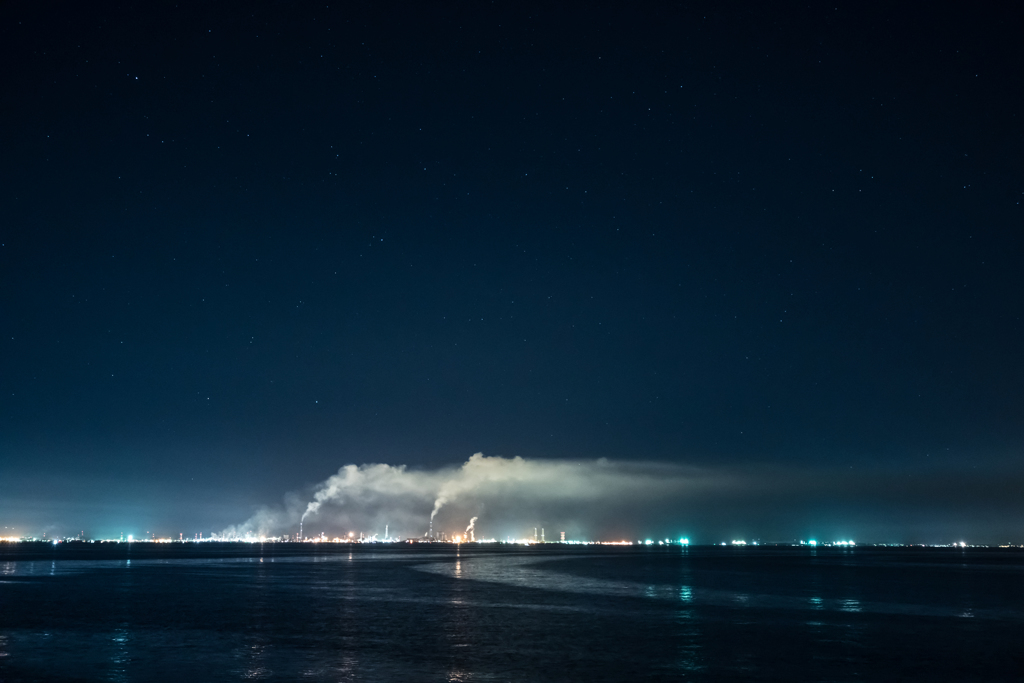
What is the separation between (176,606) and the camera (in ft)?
193

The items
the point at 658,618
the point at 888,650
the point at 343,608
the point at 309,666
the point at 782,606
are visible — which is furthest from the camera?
the point at 782,606

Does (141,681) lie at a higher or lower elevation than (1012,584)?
higher

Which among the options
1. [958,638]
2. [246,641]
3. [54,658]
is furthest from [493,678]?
[958,638]

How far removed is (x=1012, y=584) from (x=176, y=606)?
96.9m

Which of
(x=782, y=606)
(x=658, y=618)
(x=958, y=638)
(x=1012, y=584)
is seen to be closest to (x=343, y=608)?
(x=658, y=618)

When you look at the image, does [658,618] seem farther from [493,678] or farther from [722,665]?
[493,678]

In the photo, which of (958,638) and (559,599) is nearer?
(958,638)

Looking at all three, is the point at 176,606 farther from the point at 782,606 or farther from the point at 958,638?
the point at 958,638

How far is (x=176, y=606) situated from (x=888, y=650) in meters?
47.0

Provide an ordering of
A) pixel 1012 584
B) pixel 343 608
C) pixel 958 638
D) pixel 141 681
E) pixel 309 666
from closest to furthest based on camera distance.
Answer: pixel 141 681 < pixel 309 666 < pixel 958 638 < pixel 343 608 < pixel 1012 584

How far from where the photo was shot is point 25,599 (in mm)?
63375

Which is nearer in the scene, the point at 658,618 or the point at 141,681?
the point at 141,681

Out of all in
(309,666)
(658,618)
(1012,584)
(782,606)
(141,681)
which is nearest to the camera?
(141,681)

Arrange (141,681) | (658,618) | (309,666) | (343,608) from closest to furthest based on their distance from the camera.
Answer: (141,681) → (309,666) → (658,618) → (343,608)
